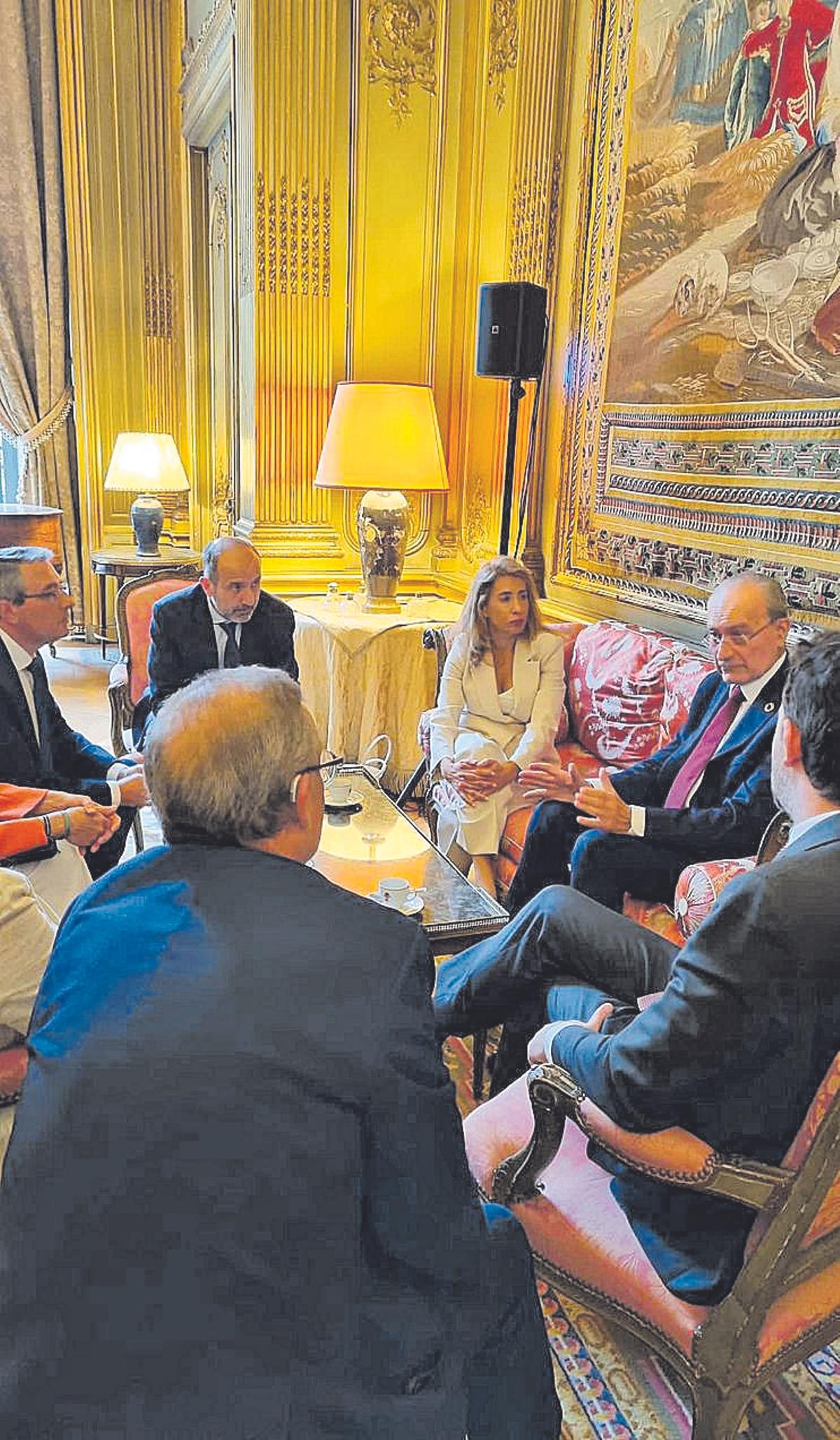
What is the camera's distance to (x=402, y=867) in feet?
8.00

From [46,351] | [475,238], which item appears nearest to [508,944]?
[475,238]

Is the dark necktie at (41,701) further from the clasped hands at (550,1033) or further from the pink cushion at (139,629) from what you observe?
the clasped hands at (550,1033)

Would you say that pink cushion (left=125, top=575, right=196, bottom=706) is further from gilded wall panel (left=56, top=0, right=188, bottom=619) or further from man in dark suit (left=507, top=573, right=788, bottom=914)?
gilded wall panel (left=56, top=0, right=188, bottom=619)

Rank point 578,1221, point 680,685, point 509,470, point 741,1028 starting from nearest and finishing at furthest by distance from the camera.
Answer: point 741,1028, point 578,1221, point 680,685, point 509,470

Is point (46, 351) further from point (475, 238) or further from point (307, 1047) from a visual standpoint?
point (307, 1047)

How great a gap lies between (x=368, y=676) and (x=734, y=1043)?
313cm

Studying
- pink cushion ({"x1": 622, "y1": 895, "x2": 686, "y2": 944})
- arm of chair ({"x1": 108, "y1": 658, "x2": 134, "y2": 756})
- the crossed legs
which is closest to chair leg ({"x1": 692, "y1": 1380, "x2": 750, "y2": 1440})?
the crossed legs

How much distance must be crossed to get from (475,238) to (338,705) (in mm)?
2179

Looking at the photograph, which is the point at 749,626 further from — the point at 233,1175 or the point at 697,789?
the point at 233,1175

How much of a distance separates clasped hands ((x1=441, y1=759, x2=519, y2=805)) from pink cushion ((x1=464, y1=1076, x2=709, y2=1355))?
1401 mm

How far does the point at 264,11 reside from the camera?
4.26 m

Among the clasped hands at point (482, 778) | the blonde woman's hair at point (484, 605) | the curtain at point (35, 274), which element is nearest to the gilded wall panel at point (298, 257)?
the blonde woman's hair at point (484, 605)

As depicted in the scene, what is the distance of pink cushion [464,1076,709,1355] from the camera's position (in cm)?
130

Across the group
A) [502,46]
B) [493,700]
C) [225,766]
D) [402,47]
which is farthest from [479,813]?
[402,47]
